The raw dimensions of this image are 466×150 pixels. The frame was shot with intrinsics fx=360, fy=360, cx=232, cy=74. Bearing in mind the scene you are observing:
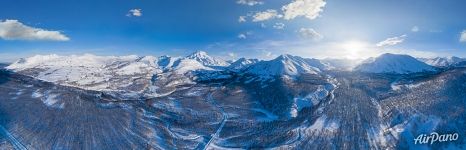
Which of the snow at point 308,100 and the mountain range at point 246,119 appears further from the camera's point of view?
the snow at point 308,100

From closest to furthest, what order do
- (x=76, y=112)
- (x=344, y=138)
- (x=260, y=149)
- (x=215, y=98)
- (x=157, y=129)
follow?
(x=260, y=149)
(x=344, y=138)
(x=157, y=129)
(x=76, y=112)
(x=215, y=98)

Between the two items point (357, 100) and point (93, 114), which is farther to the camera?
point (357, 100)

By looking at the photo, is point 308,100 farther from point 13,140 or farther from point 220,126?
point 13,140

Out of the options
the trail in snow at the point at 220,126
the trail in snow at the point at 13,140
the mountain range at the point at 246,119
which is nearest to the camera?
the trail in snow at the point at 13,140

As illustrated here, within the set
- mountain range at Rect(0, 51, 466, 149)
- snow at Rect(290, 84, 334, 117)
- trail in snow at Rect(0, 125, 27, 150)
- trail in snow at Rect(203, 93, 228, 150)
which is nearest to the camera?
trail in snow at Rect(0, 125, 27, 150)

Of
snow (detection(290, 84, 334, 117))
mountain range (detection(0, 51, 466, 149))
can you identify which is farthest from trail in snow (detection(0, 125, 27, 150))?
snow (detection(290, 84, 334, 117))

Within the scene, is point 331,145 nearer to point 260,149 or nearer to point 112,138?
point 260,149

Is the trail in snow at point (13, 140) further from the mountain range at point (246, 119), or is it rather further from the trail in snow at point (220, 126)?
the trail in snow at point (220, 126)

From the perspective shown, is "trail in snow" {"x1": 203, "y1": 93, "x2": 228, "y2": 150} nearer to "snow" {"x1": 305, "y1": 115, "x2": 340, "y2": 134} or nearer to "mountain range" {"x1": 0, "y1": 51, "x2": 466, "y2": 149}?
"mountain range" {"x1": 0, "y1": 51, "x2": 466, "y2": 149}

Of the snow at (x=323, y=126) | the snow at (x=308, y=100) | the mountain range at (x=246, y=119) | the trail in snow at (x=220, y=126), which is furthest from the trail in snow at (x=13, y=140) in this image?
the snow at (x=308, y=100)

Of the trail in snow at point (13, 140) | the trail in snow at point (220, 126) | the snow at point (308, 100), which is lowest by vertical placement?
the trail in snow at point (13, 140)

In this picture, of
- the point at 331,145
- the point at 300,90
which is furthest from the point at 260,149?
the point at 300,90
